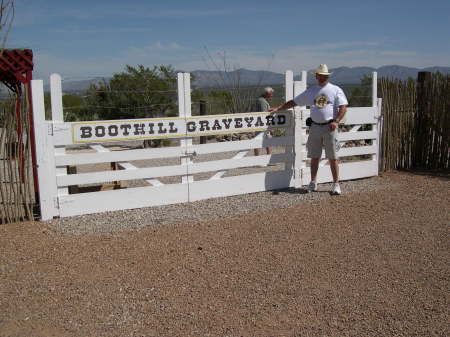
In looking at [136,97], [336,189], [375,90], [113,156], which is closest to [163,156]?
[113,156]

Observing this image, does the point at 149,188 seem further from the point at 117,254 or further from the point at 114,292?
the point at 114,292

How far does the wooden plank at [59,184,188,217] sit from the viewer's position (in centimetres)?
712

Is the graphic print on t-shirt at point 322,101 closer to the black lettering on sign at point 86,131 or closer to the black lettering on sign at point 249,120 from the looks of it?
the black lettering on sign at point 249,120

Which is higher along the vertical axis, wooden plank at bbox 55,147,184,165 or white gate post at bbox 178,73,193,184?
white gate post at bbox 178,73,193,184

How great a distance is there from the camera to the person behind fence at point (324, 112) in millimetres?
8078

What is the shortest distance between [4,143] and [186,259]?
319cm

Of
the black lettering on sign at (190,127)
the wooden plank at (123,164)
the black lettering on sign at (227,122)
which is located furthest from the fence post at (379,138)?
the wooden plank at (123,164)

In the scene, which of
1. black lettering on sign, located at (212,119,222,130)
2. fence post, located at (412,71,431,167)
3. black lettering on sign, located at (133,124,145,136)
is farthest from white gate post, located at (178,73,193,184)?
fence post, located at (412,71,431,167)

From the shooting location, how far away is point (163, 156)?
7.61m

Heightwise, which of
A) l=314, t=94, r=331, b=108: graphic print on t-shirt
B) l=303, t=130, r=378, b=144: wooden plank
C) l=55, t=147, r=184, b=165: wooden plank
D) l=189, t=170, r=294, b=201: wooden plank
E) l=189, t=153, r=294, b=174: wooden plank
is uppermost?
l=314, t=94, r=331, b=108: graphic print on t-shirt

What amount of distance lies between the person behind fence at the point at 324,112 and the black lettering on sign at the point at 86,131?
10.6 ft

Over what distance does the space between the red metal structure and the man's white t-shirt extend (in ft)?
14.0

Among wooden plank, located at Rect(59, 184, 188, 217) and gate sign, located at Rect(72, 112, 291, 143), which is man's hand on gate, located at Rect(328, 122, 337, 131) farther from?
wooden plank, located at Rect(59, 184, 188, 217)

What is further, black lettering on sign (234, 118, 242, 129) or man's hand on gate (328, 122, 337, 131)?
black lettering on sign (234, 118, 242, 129)
